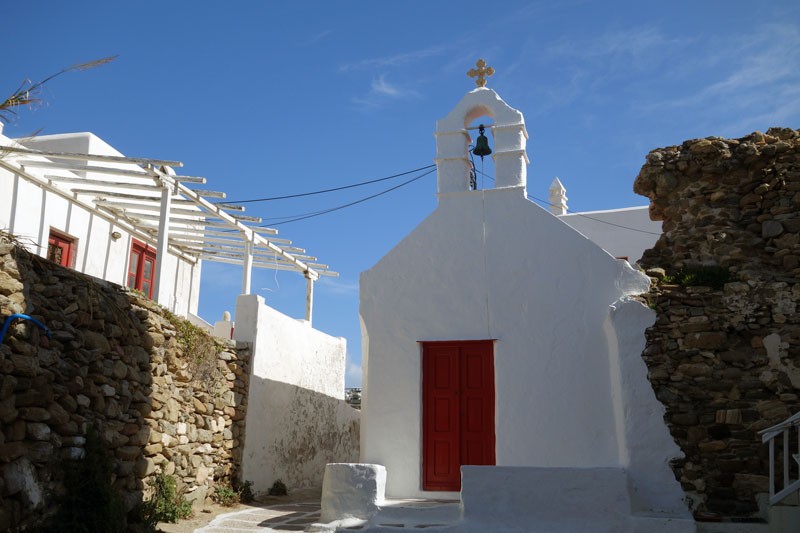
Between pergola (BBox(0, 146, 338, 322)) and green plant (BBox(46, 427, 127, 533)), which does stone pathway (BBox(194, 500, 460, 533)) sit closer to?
green plant (BBox(46, 427, 127, 533))

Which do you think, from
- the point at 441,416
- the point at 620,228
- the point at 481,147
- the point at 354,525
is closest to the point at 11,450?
the point at 354,525

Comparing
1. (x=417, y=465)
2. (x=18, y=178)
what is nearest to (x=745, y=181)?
(x=417, y=465)

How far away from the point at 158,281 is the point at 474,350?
202 inches

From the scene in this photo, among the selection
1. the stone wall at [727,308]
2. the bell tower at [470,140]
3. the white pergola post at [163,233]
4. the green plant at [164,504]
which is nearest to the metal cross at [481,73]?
the bell tower at [470,140]

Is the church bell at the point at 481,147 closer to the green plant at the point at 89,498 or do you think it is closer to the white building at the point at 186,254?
the white building at the point at 186,254

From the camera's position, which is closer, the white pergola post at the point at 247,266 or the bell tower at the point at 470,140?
the bell tower at the point at 470,140

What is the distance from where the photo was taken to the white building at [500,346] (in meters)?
8.55

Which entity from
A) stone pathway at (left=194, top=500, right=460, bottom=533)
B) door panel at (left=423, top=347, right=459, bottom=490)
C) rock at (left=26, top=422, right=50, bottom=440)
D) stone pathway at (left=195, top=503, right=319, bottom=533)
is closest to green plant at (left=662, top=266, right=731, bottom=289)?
door panel at (left=423, top=347, right=459, bottom=490)

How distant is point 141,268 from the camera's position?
578 inches

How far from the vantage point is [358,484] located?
27.5ft

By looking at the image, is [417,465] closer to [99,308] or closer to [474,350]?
[474,350]

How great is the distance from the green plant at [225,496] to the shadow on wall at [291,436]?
581mm

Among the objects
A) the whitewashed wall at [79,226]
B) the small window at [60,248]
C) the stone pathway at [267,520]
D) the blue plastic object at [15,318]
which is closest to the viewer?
the blue plastic object at [15,318]

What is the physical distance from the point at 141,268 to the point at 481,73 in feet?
28.0
